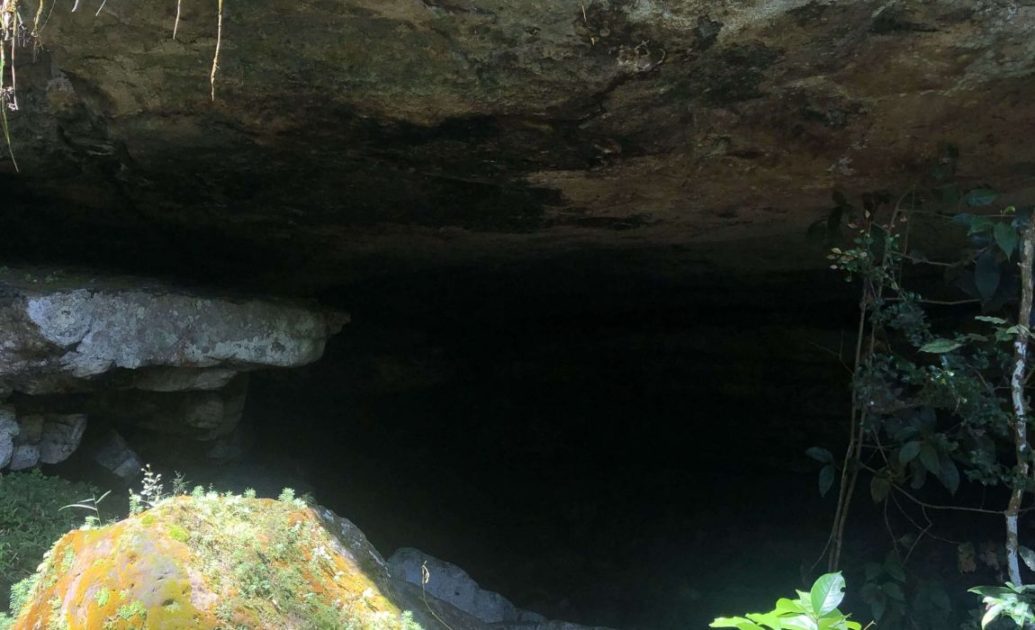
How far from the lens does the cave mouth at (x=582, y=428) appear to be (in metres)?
5.08

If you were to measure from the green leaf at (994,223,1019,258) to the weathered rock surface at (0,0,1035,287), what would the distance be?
33 centimetres

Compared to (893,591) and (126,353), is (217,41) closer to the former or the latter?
(126,353)

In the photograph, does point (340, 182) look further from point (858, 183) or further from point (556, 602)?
Result: point (556, 602)

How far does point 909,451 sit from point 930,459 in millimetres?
71

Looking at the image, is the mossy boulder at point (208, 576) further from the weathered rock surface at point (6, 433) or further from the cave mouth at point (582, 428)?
the cave mouth at point (582, 428)

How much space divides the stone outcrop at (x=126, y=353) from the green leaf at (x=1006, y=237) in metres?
2.85

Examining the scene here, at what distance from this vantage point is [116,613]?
1.84 meters

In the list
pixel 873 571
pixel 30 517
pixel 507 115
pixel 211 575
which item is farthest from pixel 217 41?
pixel 873 571

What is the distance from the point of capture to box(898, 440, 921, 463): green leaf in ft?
10.1

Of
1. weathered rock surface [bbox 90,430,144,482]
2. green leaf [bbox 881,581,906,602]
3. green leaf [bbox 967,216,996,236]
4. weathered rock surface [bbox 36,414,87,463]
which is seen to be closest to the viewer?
green leaf [bbox 967,216,996,236]

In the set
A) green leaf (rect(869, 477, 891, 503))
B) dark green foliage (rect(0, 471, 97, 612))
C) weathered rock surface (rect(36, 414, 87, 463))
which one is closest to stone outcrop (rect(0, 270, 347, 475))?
weathered rock surface (rect(36, 414, 87, 463))

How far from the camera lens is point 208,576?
197cm

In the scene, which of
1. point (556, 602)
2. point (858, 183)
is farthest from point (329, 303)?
point (858, 183)

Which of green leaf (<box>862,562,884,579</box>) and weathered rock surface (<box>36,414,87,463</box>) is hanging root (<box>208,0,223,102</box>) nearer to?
weathered rock surface (<box>36,414,87,463</box>)
